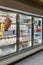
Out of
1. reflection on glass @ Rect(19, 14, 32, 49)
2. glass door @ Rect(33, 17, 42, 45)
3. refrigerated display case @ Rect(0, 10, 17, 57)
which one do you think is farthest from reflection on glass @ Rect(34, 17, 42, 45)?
refrigerated display case @ Rect(0, 10, 17, 57)

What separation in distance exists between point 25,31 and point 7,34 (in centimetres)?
138

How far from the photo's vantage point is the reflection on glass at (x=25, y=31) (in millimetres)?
5852

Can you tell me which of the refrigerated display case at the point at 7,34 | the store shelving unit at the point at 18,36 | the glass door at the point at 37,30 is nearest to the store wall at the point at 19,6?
the store shelving unit at the point at 18,36

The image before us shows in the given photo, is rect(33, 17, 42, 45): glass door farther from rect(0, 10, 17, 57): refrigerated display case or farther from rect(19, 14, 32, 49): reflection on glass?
rect(0, 10, 17, 57): refrigerated display case

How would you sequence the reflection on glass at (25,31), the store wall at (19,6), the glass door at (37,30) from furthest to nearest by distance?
the glass door at (37,30), the reflection on glass at (25,31), the store wall at (19,6)

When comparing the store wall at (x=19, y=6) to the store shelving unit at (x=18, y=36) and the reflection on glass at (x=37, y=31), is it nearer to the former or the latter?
the store shelving unit at (x=18, y=36)

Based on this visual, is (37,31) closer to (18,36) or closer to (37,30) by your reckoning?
(37,30)

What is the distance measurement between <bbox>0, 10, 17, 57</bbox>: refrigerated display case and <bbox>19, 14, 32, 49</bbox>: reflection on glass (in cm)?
43

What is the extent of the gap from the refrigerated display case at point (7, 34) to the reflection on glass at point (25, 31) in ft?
1.41

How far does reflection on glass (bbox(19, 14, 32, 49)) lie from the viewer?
5.85 meters

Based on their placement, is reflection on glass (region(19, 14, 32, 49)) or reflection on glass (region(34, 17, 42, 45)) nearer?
reflection on glass (region(19, 14, 32, 49))

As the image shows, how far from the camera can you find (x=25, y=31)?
20.9ft

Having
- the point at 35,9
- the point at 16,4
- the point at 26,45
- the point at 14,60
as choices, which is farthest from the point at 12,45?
the point at 35,9

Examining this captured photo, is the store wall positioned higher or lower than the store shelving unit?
higher
